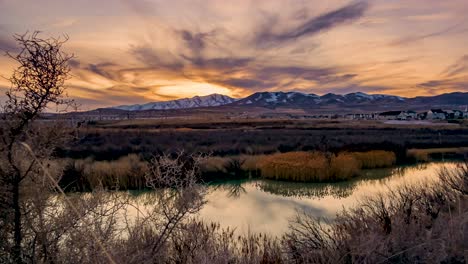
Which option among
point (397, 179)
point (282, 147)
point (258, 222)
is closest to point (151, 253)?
point (258, 222)

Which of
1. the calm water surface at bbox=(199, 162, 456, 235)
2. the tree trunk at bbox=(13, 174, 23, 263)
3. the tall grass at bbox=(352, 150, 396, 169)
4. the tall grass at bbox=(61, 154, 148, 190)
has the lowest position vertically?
the calm water surface at bbox=(199, 162, 456, 235)

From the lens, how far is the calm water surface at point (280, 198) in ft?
47.1

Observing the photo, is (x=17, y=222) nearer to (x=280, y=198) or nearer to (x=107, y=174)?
(x=280, y=198)

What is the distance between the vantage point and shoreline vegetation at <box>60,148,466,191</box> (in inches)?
800

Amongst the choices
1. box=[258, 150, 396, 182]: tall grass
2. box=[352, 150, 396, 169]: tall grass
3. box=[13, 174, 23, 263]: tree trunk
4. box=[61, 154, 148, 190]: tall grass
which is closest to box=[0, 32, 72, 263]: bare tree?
box=[13, 174, 23, 263]: tree trunk

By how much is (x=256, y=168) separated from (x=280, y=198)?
6421mm

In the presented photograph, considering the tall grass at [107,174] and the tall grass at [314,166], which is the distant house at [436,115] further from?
the tall grass at [107,174]

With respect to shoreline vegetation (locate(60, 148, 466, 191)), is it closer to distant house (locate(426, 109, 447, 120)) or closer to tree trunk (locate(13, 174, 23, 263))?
tree trunk (locate(13, 174, 23, 263))

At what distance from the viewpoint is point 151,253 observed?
500 centimetres

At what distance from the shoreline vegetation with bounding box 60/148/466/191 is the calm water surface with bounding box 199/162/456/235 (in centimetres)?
92

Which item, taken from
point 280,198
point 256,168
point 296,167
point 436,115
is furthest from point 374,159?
point 436,115

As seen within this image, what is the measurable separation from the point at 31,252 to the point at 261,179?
776 inches

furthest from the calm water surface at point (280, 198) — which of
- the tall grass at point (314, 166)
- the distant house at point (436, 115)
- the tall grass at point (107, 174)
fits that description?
the distant house at point (436, 115)

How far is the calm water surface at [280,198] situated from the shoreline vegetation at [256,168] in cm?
92
